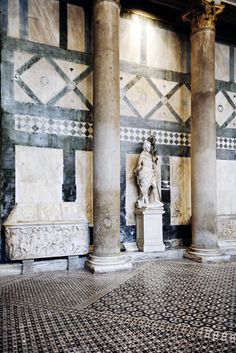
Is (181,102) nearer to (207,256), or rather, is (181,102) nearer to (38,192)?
(207,256)

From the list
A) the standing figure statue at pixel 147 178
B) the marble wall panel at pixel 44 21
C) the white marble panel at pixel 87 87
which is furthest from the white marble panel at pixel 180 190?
the marble wall panel at pixel 44 21

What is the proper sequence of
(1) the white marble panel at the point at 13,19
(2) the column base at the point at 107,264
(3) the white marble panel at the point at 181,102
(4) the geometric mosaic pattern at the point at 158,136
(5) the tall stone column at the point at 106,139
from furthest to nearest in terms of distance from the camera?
(3) the white marble panel at the point at 181,102
(4) the geometric mosaic pattern at the point at 158,136
(1) the white marble panel at the point at 13,19
(5) the tall stone column at the point at 106,139
(2) the column base at the point at 107,264

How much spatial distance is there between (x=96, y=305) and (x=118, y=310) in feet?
1.11

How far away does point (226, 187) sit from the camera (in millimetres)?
8312

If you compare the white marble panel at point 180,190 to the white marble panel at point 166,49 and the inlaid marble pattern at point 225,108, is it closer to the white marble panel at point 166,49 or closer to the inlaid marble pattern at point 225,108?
the inlaid marble pattern at point 225,108

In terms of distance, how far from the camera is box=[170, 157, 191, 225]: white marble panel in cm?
765

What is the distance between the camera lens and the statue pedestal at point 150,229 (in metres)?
6.73

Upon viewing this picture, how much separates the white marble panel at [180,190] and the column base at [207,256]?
105cm

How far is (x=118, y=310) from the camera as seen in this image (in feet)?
12.4

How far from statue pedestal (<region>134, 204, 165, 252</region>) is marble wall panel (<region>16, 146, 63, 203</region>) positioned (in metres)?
1.81

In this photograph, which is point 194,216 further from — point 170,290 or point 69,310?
point 69,310

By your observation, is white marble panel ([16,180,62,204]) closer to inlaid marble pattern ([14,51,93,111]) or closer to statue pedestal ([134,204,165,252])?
inlaid marble pattern ([14,51,93,111])

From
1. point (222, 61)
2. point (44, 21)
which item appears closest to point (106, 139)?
point (44, 21)

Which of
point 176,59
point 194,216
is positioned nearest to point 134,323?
point 194,216
